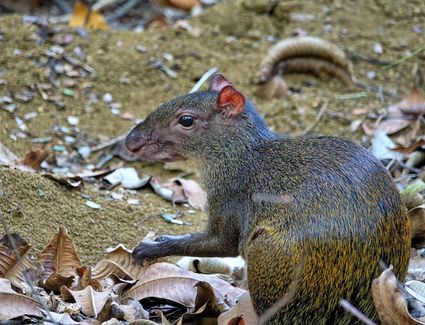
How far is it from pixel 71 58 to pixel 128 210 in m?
3.20

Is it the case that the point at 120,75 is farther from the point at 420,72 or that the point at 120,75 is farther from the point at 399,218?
the point at 399,218

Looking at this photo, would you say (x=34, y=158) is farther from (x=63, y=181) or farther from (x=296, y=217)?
(x=296, y=217)

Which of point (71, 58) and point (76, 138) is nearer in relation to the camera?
point (76, 138)

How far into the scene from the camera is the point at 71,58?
9219mm

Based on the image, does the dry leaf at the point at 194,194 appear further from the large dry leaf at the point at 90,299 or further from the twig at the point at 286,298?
the twig at the point at 286,298

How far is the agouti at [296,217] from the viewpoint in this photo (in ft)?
14.3

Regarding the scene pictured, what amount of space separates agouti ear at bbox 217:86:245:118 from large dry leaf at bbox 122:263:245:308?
1.02 metres

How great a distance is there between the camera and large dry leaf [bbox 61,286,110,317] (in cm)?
468

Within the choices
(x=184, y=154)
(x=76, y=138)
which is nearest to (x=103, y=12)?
(x=76, y=138)

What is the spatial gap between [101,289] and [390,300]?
1.61 meters

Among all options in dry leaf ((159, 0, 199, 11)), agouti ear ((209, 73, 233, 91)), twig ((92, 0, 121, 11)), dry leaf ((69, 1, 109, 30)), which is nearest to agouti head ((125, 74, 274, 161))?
agouti ear ((209, 73, 233, 91))

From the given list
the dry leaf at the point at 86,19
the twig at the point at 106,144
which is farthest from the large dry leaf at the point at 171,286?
the dry leaf at the point at 86,19

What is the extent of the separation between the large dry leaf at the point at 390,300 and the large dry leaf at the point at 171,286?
110cm

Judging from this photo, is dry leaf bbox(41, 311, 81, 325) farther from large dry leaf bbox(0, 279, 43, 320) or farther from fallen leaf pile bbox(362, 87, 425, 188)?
fallen leaf pile bbox(362, 87, 425, 188)
